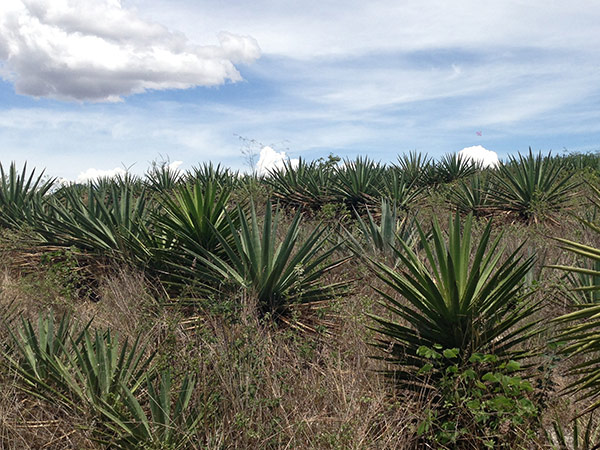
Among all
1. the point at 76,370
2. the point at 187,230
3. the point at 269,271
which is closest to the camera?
the point at 76,370

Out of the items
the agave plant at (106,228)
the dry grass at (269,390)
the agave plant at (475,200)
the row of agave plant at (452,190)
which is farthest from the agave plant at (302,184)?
the dry grass at (269,390)

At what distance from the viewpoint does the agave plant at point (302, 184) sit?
1295 centimetres

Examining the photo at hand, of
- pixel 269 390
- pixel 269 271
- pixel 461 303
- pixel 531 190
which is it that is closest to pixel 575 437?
pixel 461 303

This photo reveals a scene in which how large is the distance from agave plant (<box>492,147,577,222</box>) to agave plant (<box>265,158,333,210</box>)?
3.79 meters

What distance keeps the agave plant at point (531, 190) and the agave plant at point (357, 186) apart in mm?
2599

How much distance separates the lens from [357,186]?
12.5 meters

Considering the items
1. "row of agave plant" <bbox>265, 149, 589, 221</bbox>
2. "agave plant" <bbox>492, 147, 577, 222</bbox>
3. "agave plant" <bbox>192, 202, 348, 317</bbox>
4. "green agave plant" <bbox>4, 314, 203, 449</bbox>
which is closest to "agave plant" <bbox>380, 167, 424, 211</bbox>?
"row of agave plant" <bbox>265, 149, 589, 221</bbox>

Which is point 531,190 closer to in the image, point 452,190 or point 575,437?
point 452,190

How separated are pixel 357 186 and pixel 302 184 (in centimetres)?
151

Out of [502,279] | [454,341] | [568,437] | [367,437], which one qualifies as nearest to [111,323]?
[367,437]

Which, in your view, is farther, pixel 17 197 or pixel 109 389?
pixel 17 197

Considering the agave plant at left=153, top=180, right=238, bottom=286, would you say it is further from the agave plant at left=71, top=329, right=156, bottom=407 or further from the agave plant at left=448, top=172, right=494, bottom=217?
the agave plant at left=448, top=172, right=494, bottom=217

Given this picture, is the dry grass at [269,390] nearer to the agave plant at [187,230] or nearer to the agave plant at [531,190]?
the agave plant at [187,230]

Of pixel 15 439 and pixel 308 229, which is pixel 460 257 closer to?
pixel 15 439
